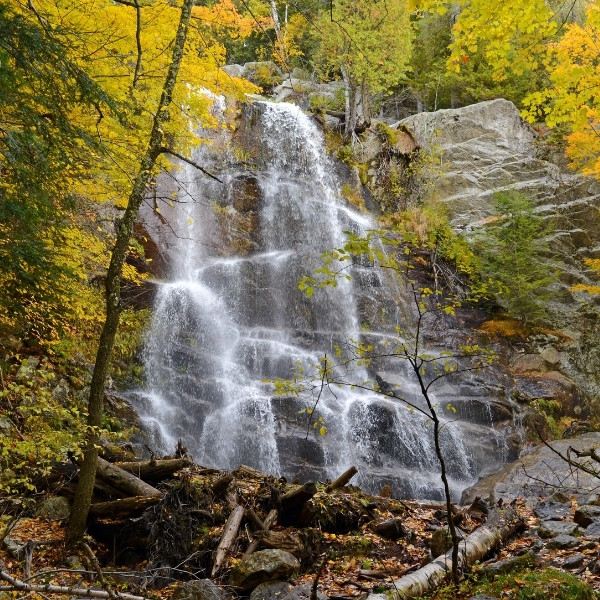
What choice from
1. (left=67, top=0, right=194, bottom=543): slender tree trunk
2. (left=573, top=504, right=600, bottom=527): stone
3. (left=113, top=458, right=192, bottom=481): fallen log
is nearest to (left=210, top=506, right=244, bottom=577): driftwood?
(left=113, top=458, right=192, bottom=481): fallen log

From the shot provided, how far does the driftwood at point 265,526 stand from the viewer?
17.5 ft

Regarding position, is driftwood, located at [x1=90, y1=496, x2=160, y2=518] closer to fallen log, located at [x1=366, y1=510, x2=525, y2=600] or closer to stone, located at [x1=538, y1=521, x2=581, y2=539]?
fallen log, located at [x1=366, y1=510, x2=525, y2=600]

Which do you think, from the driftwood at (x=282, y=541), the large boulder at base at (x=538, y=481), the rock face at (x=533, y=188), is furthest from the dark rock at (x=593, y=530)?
the rock face at (x=533, y=188)

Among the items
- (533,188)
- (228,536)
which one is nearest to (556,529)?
(228,536)

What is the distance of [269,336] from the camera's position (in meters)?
13.5

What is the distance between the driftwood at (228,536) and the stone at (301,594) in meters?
0.94

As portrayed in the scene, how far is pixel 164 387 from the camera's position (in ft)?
36.8

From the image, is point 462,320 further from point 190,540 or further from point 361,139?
point 190,540

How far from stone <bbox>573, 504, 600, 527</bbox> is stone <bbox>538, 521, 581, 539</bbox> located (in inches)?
4.1

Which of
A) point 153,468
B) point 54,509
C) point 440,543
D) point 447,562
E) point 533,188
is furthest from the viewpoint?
point 533,188

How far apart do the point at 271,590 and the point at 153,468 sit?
8.06 ft

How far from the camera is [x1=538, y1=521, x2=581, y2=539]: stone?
17.8ft

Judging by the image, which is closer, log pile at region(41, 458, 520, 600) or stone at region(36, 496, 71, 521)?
log pile at region(41, 458, 520, 600)

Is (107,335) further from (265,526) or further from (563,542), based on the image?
(563,542)
